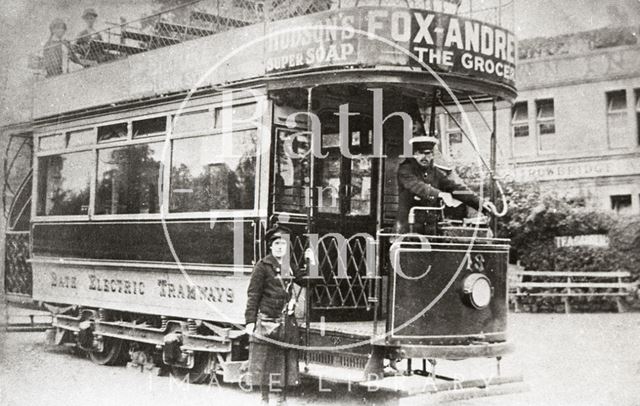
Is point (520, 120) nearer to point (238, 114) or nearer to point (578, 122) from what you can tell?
point (578, 122)

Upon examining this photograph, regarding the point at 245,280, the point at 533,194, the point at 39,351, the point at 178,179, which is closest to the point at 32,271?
the point at 39,351

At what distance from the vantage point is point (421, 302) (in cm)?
664

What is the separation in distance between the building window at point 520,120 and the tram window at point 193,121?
14.8 meters

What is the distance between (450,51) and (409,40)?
1.34 ft

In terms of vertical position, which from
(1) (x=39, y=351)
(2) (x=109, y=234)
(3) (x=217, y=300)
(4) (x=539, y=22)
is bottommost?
(1) (x=39, y=351)

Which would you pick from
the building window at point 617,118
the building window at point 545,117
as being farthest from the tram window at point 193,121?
the building window at point 545,117

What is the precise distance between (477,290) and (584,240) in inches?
456

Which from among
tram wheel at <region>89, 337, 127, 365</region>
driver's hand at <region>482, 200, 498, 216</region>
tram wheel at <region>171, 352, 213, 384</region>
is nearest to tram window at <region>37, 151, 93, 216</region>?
tram wheel at <region>89, 337, 127, 365</region>

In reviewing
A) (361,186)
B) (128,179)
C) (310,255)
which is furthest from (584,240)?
(310,255)

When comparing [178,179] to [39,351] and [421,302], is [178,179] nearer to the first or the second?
[421,302]

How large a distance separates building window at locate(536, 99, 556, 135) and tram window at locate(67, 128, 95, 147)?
14279 mm

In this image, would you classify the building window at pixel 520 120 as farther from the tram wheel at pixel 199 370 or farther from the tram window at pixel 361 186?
the tram wheel at pixel 199 370

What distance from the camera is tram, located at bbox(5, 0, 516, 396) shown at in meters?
6.75

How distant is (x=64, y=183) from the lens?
10.5 meters
